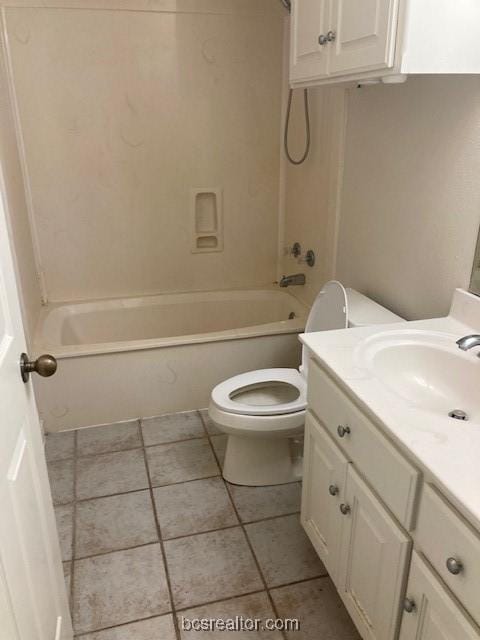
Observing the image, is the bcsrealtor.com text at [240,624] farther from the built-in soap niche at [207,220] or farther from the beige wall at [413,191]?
the built-in soap niche at [207,220]

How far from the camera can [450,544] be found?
93 cm

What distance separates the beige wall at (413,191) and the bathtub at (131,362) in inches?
24.3

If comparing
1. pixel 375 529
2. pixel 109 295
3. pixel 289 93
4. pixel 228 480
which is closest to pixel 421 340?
pixel 375 529

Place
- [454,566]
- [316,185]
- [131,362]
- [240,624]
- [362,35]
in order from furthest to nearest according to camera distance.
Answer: [316,185] → [131,362] → [240,624] → [362,35] → [454,566]

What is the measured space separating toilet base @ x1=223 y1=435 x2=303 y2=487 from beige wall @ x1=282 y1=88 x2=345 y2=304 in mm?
906

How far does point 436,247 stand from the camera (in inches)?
68.2

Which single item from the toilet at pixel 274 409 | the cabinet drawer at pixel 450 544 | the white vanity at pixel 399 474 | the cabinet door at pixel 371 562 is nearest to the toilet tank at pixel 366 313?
the toilet at pixel 274 409

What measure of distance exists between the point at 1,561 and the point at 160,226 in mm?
2379

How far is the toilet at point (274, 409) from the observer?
6.34ft

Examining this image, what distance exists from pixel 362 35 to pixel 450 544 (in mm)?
1294

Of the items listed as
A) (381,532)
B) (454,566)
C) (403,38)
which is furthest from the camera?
(403,38)

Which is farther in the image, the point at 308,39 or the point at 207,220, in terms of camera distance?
the point at 207,220

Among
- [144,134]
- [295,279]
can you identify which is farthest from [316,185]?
[144,134]

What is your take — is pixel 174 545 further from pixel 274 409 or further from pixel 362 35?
pixel 362 35
